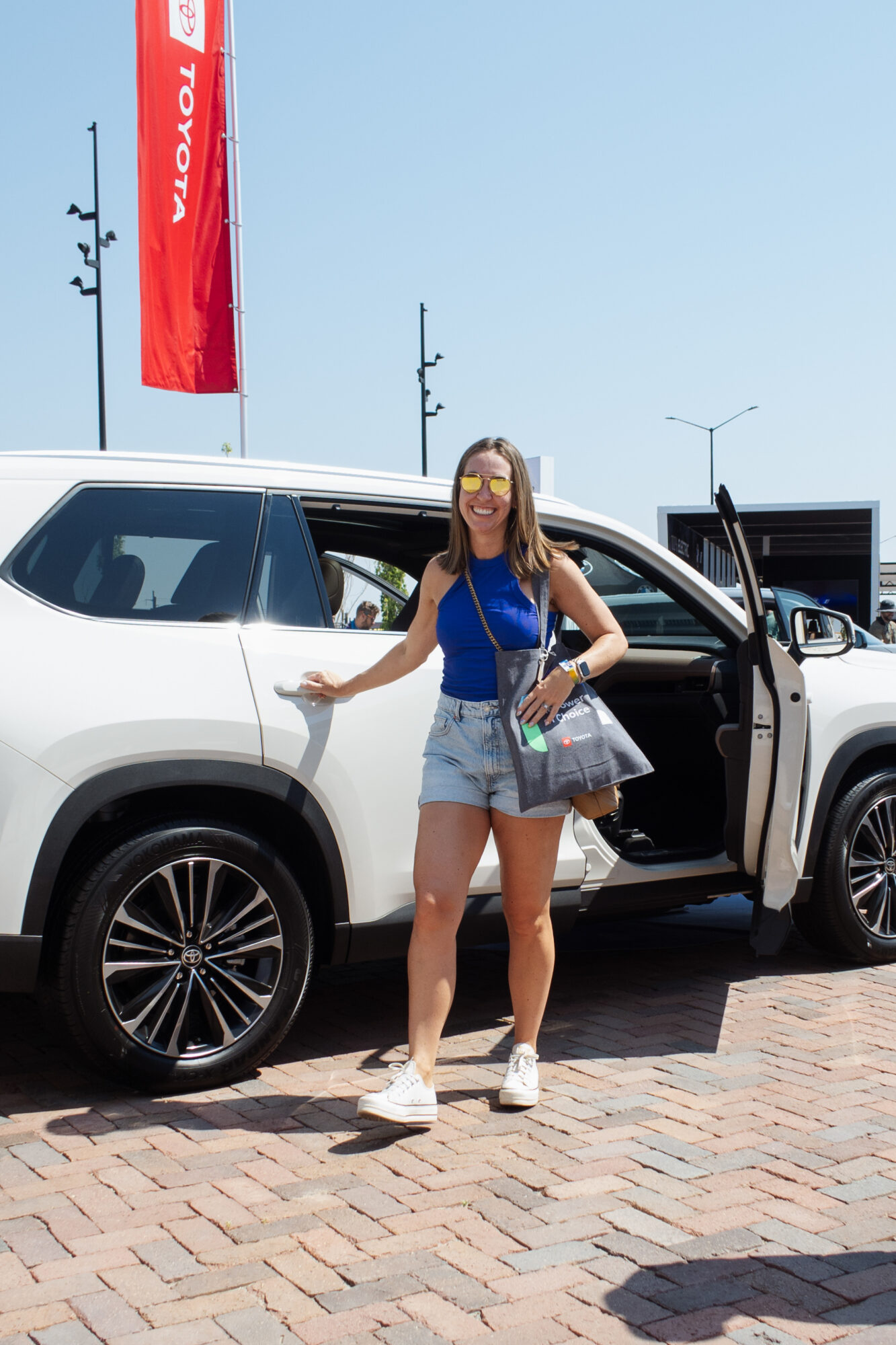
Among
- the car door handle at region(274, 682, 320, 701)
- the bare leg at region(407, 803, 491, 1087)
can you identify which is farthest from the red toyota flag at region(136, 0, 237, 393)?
the bare leg at region(407, 803, 491, 1087)

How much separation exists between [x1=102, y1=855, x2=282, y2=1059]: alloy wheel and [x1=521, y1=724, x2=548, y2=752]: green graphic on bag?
909mm

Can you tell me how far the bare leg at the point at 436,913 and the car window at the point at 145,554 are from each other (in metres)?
0.89

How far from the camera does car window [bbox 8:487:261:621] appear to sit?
3.61 metres

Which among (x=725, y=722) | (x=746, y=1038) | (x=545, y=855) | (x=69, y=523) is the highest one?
(x=69, y=523)

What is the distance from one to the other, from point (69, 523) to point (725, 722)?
7.93ft

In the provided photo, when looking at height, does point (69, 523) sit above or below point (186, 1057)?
above

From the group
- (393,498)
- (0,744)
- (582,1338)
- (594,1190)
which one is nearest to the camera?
(582,1338)

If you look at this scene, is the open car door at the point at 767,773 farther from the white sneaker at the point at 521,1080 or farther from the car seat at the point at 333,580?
the car seat at the point at 333,580

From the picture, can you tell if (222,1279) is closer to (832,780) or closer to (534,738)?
(534,738)

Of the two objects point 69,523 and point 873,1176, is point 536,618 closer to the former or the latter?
point 69,523

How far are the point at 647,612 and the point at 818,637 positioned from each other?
28.6 inches

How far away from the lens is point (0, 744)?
336 centimetres

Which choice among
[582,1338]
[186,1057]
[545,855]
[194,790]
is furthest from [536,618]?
[582,1338]

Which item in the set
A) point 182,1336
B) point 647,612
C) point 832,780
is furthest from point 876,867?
point 182,1336
